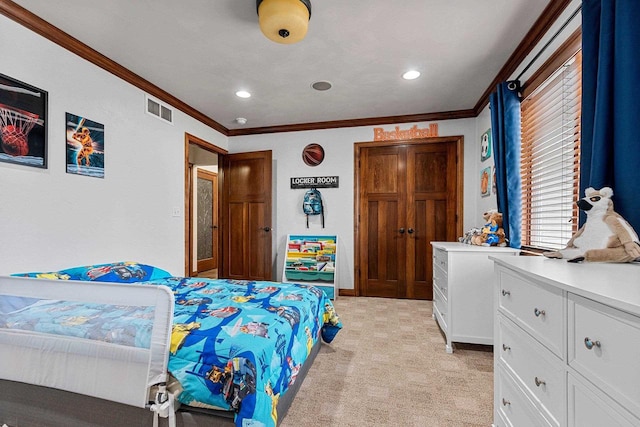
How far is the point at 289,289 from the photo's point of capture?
225 cm

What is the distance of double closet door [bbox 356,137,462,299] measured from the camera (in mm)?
3963

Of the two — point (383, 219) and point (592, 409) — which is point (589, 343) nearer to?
point (592, 409)

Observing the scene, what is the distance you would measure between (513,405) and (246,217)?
4018 millimetres

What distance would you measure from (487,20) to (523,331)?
83.3 inches

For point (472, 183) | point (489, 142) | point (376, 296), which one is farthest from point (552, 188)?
point (376, 296)

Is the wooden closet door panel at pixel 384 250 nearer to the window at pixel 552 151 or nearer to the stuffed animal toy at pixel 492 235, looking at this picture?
the stuffed animal toy at pixel 492 235

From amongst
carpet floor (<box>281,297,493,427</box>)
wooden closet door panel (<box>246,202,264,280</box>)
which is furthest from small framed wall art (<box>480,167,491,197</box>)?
wooden closet door panel (<box>246,202,264,280</box>)

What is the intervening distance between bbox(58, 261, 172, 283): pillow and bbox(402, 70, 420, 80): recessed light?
122 inches

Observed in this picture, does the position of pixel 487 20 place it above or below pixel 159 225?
above

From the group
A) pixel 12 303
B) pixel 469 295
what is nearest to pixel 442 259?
pixel 469 295

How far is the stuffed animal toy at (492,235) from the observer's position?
263 centimetres

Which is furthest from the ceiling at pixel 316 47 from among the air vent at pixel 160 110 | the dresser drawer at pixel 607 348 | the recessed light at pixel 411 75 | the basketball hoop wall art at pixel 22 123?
the dresser drawer at pixel 607 348

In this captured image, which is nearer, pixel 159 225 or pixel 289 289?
pixel 289 289

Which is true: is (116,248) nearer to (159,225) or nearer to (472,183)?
(159,225)
